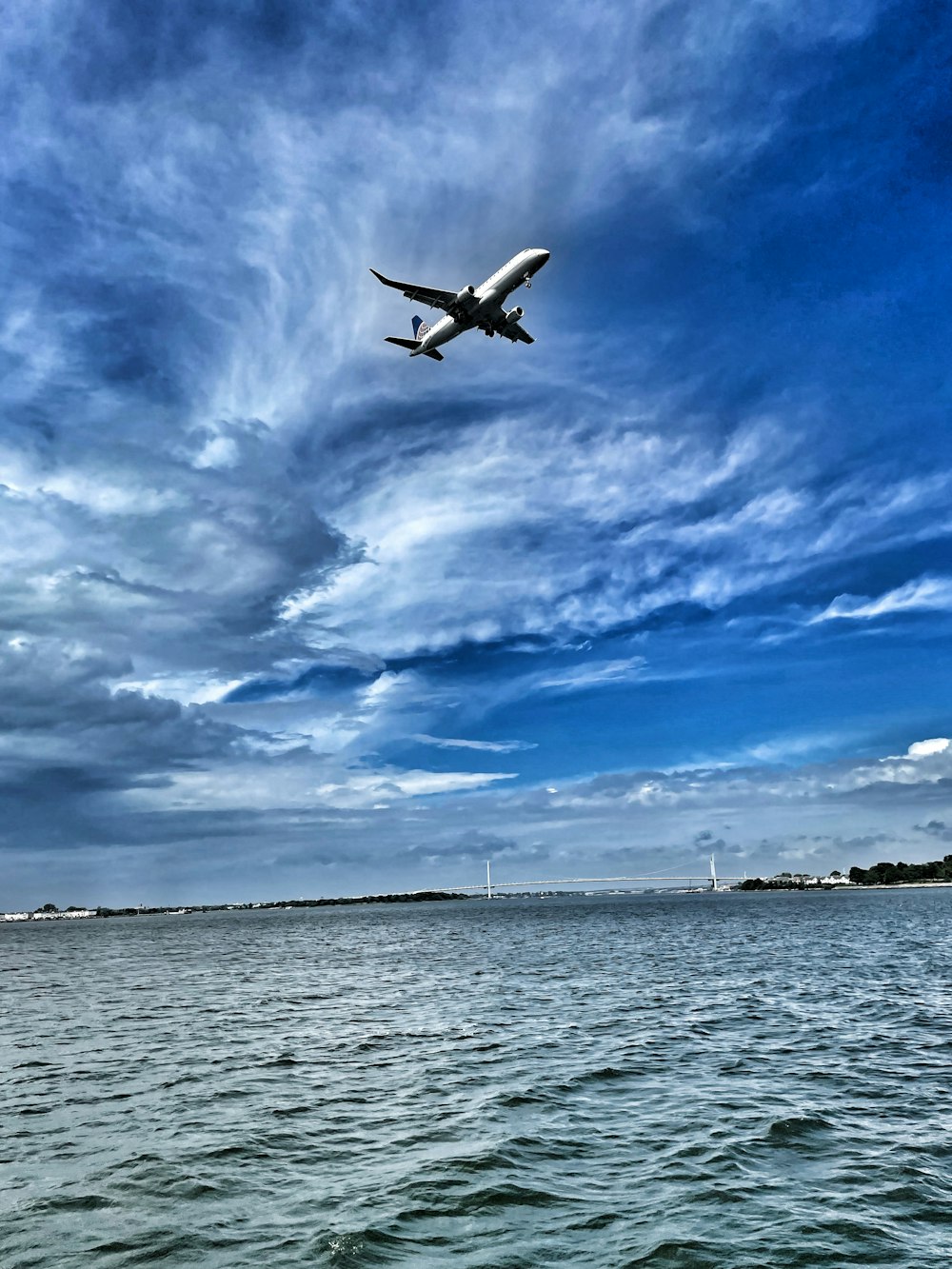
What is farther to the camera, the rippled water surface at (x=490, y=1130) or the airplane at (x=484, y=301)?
the airplane at (x=484, y=301)

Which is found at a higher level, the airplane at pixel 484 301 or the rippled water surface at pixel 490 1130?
the airplane at pixel 484 301

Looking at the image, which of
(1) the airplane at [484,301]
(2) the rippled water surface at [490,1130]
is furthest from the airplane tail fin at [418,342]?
(2) the rippled water surface at [490,1130]

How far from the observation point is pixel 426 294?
6338 cm

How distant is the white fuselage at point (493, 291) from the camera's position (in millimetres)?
62875

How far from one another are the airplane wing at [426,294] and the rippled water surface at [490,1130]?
4830cm

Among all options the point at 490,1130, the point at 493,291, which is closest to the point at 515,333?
the point at 493,291

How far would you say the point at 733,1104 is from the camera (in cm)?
2158

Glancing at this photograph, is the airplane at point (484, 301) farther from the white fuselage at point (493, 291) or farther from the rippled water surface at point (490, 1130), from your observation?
the rippled water surface at point (490, 1130)

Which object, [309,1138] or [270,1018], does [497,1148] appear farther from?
[270,1018]

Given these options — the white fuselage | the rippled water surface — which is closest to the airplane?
the white fuselage

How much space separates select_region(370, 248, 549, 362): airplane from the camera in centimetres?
6256

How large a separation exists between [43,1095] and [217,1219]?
44.7 ft

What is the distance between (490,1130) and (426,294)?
57718 mm

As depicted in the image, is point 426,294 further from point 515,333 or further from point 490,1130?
point 490,1130
